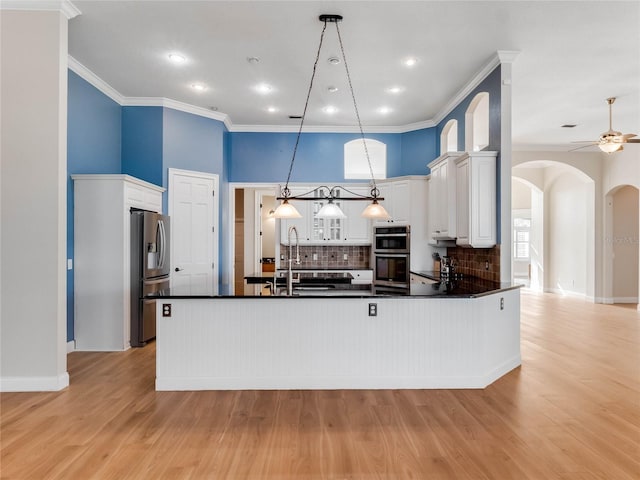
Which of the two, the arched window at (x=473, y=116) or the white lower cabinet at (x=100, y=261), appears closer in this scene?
the white lower cabinet at (x=100, y=261)

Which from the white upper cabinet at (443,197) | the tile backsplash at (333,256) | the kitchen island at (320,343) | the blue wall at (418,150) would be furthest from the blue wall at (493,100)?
the tile backsplash at (333,256)

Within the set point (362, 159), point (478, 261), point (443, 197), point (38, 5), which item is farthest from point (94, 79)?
point (478, 261)

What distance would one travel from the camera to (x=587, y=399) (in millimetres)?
3363

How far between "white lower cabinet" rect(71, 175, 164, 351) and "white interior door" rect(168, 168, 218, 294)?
105 centimetres

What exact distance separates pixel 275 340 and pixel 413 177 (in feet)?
12.8

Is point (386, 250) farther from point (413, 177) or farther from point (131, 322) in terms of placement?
point (131, 322)

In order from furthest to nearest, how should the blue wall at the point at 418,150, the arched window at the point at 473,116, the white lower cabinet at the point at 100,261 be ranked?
the blue wall at the point at 418,150, the arched window at the point at 473,116, the white lower cabinet at the point at 100,261

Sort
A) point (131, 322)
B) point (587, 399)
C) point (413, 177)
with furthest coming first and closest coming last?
point (413, 177)
point (131, 322)
point (587, 399)

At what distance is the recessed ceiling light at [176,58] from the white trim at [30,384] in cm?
343

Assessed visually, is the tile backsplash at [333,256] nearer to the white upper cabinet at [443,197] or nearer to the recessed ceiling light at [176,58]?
the white upper cabinet at [443,197]

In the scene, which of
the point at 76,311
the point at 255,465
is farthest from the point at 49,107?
the point at 255,465

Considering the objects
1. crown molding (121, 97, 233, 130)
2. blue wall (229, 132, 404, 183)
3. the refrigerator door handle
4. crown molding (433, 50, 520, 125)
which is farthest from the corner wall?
crown molding (433, 50, 520, 125)

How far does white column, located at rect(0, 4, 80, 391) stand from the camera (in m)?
3.45

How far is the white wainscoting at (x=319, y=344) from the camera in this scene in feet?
11.4
